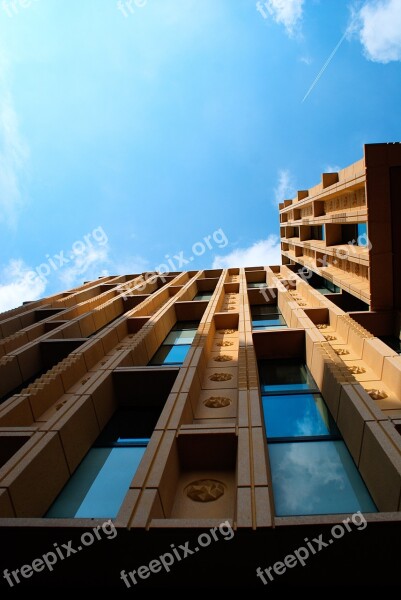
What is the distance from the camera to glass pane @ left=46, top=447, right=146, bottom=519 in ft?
26.2

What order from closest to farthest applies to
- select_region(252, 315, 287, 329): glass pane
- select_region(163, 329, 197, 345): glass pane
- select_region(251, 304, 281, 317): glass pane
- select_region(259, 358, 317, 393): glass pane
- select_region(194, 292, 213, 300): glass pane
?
select_region(259, 358, 317, 393): glass pane, select_region(163, 329, 197, 345): glass pane, select_region(252, 315, 287, 329): glass pane, select_region(251, 304, 281, 317): glass pane, select_region(194, 292, 213, 300): glass pane

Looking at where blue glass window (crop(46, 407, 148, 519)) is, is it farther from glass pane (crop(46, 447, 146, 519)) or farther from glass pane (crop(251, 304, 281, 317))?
glass pane (crop(251, 304, 281, 317))

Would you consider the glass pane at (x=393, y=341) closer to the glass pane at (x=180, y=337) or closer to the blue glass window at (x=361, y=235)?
the blue glass window at (x=361, y=235)

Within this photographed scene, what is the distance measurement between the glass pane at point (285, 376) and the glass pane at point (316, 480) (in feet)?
10.4

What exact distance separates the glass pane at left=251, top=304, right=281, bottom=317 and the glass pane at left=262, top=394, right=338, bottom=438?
10858 millimetres

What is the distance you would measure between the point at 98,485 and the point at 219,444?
3.07 meters

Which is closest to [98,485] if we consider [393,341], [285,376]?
[285,376]

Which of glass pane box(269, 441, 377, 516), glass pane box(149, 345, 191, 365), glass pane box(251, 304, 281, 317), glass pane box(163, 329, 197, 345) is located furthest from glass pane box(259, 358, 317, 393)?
glass pane box(251, 304, 281, 317)

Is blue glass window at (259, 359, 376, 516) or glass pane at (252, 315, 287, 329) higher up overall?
glass pane at (252, 315, 287, 329)

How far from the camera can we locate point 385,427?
8008mm

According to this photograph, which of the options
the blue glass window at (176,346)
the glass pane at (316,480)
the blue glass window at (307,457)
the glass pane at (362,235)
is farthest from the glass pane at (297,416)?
the glass pane at (362,235)

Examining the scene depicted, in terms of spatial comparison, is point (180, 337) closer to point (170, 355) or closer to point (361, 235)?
point (170, 355)

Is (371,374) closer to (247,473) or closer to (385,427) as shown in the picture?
(385,427)

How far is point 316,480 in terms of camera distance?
8414 mm
